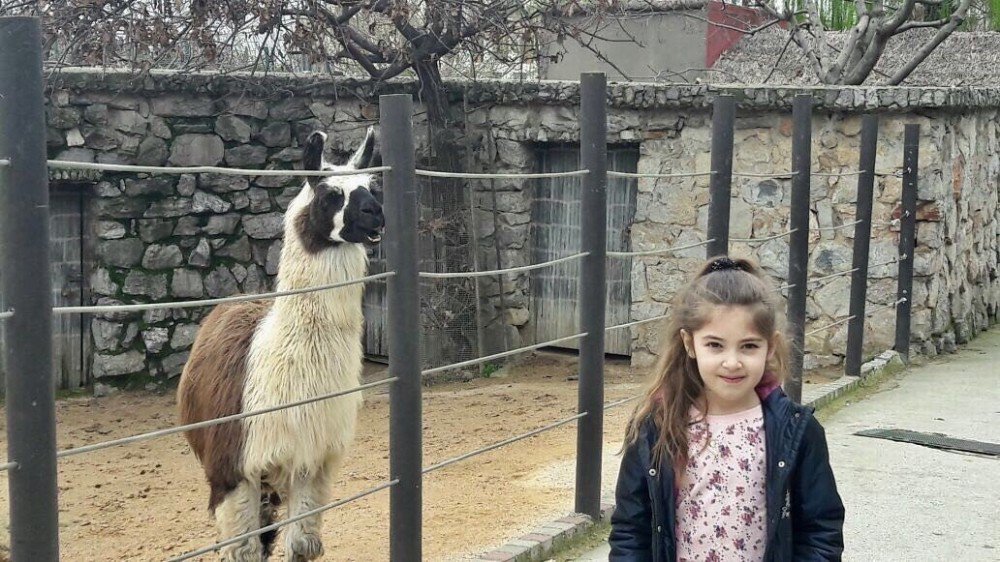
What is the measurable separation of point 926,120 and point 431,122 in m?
3.80

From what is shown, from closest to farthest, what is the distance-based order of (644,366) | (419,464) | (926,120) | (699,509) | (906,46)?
(699,509) < (419,464) < (926,120) < (644,366) < (906,46)

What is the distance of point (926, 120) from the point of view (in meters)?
8.57

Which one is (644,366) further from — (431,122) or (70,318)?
(70,318)

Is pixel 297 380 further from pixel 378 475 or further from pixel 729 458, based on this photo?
pixel 378 475

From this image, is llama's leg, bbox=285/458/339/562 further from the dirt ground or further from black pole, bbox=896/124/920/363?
black pole, bbox=896/124/920/363

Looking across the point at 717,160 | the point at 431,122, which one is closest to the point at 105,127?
the point at 431,122

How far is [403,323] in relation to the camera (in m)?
3.59

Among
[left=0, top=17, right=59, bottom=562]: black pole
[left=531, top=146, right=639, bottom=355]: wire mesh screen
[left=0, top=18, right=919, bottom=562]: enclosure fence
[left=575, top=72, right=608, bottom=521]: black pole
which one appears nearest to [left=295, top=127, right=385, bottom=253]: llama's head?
[left=0, top=18, right=919, bottom=562]: enclosure fence

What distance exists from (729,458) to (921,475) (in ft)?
10.6

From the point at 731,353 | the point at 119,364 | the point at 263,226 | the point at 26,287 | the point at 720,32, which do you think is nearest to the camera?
the point at 26,287

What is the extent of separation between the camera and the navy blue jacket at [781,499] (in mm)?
2604

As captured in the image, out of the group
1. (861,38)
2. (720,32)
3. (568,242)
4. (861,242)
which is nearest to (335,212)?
(861,242)

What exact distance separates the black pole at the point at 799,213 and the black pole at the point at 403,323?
11.5 feet

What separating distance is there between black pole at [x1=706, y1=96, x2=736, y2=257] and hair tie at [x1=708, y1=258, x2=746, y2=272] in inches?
110
